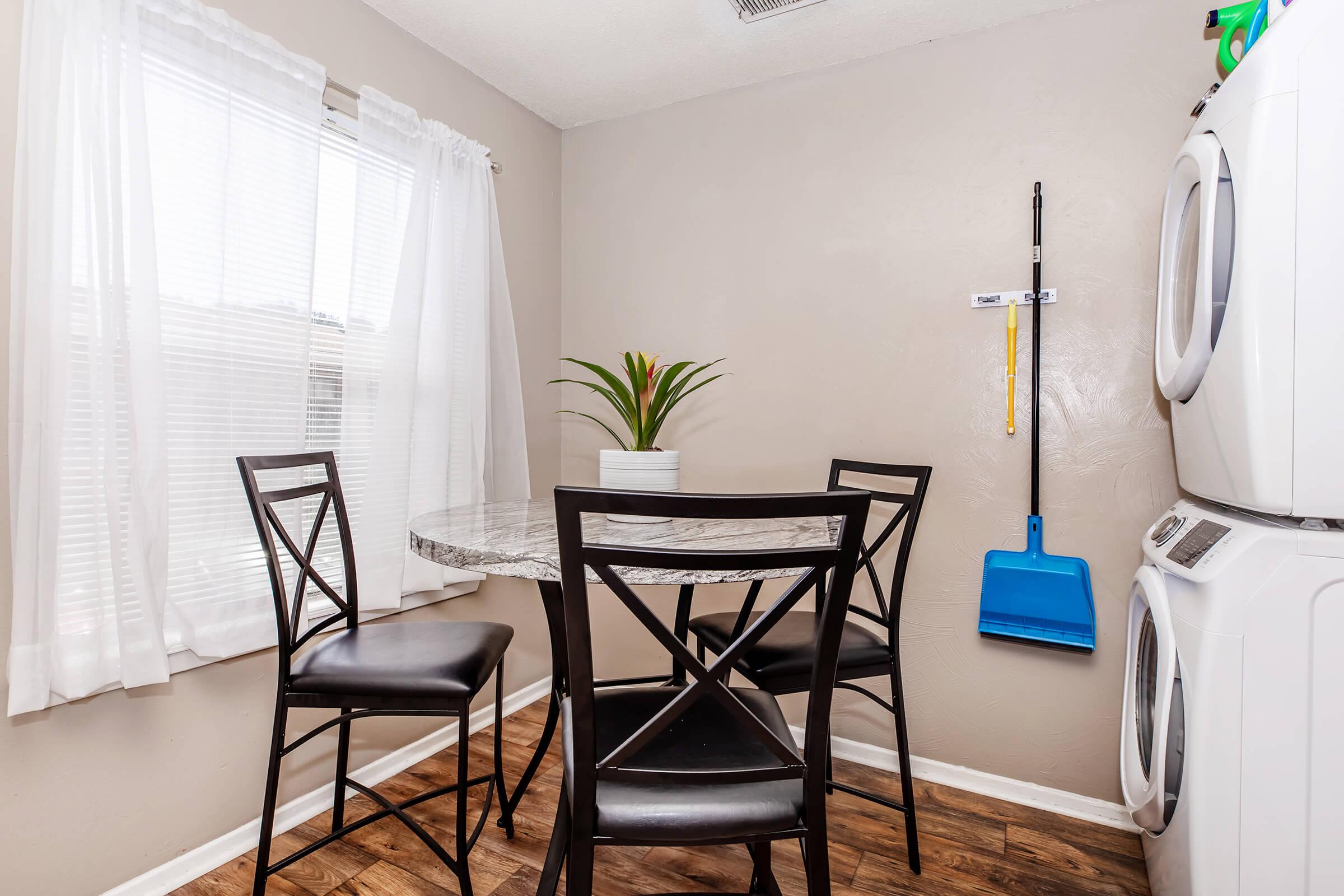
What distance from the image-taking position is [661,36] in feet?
7.47

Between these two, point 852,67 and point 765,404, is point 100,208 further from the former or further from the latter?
point 852,67

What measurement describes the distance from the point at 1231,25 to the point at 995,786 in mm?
2196

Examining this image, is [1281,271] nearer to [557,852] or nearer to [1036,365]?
[1036,365]

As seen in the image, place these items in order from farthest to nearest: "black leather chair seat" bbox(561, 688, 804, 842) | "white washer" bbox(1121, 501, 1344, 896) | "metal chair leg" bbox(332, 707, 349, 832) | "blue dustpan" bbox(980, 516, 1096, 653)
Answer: "blue dustpan" bbox(980, 516, 1096, 653) → "metal chair leg" bbox(332, 707, 349, 832) → "white washer" bbox(1121, 501, 1344, 896) → "black leather chair seat" bbox(561, 688, 804, 842)

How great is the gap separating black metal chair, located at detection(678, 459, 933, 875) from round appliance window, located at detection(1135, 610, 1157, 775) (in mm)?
546

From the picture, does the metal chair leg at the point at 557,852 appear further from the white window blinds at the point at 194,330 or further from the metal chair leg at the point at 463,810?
the white window blinds at the point at 194,330

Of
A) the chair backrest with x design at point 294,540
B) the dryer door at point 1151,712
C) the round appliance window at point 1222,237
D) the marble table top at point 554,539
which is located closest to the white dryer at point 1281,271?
the round appliance window at point 1222,237

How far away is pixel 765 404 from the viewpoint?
2564 mm

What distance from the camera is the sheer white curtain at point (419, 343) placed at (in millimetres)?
2061

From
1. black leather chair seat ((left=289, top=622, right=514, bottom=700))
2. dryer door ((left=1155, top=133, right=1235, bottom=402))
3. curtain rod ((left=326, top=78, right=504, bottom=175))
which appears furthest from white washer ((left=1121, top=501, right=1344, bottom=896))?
curtain rod ((left=326, top=78, right=504, bottom=175))

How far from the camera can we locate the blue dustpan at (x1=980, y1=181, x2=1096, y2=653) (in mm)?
1946

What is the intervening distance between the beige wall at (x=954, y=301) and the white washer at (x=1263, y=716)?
79cm

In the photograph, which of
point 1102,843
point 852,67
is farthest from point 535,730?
point 852,67

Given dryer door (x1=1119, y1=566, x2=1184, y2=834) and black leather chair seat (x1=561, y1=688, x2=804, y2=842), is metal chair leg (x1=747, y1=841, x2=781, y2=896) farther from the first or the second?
dryer door (x1=1119, y1=566, x2=1184, y2=834)
